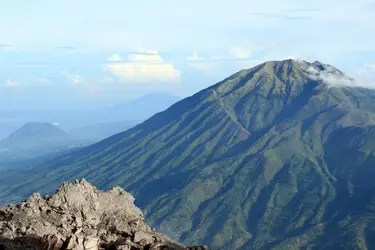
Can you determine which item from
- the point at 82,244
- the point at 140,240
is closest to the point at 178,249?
the point at 140,240

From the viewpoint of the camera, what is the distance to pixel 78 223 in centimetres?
3272

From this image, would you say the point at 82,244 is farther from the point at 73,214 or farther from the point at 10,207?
the point at 10,207

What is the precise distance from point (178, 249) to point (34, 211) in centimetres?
966

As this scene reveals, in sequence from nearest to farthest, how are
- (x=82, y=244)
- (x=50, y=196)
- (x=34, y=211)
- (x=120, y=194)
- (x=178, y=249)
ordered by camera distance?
1. (x=82, y=244)
2. (x=178, y=249)
3. (x=34, y=211)
4. (x=50, y=196)
5. (x=120, y=194)

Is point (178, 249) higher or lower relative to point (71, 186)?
lower

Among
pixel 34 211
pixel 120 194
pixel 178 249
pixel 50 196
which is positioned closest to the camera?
pixel 178 249

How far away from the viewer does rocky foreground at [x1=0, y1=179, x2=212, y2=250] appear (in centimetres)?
2861

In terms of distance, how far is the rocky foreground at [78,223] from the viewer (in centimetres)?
2861

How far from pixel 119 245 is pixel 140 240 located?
2.34m

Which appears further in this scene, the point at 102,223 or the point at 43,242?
the point at 102,223

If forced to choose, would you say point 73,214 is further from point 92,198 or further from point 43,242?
point 43,242

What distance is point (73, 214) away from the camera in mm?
34469

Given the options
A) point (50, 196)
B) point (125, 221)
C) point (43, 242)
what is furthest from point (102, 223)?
point (43, 242)

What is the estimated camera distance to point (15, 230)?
30.8 metres
